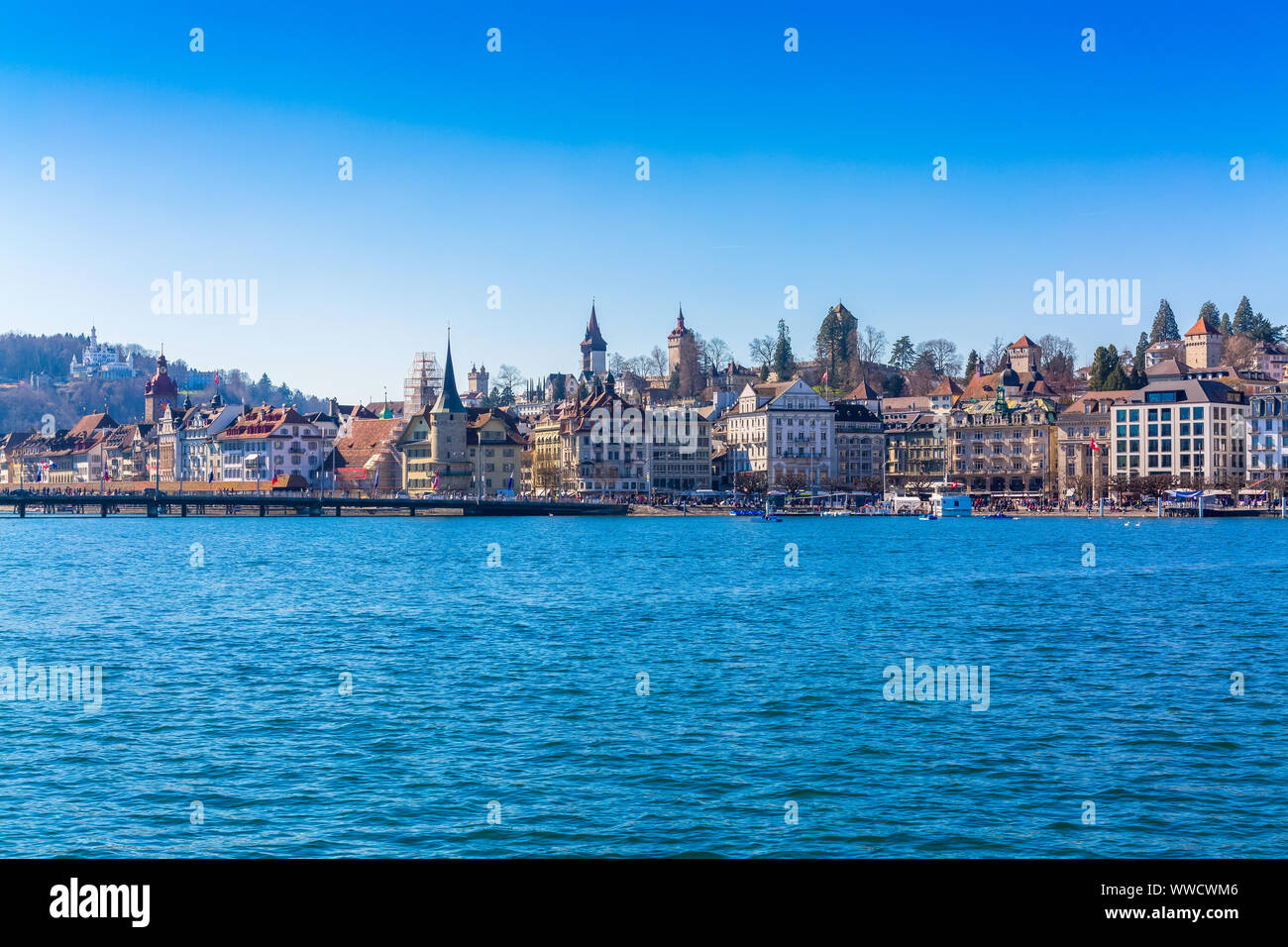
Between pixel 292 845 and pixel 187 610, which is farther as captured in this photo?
pixel 187 610

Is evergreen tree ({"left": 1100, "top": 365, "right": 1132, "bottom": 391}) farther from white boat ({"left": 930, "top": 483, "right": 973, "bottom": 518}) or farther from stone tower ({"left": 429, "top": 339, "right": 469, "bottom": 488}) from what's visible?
stone tower ({"left": 429, "top": 339, "right": 469, "bottom": 488})

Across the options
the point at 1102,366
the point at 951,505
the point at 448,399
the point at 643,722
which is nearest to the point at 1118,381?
the point at 1102,366

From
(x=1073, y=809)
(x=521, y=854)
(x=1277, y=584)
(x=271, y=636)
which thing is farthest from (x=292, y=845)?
(x=1277, y=584)

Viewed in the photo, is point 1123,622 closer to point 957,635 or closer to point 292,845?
point 957,635

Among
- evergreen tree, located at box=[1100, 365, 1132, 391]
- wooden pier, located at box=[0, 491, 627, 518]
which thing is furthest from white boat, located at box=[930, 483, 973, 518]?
wooden pier, located at box=[0, 491, 627, 518]

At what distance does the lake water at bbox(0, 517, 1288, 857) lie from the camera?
672 inches

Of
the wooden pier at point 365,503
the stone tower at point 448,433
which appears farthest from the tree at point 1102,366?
the stone tower at point 448,433

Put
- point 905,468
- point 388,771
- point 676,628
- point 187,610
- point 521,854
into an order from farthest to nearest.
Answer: point 905,468
point 187,610
point 676,628
point 388,771
point 521,854

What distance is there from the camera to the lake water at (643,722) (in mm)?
17078

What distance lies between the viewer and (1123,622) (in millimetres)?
42531

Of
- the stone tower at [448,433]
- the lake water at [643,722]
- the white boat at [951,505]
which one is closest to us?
the lake water at [643,722]

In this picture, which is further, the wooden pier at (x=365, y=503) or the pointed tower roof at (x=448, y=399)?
the pointed tower roof at (x=448, y=399)

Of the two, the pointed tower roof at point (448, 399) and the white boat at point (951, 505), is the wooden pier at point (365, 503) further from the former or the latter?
the white boat at point (951, 505)
